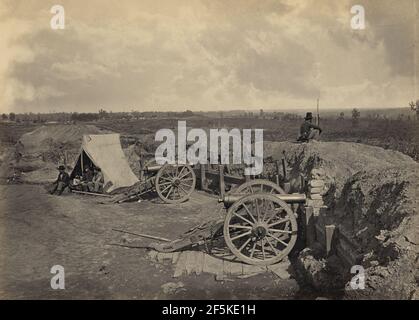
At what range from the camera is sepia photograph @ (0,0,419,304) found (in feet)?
20.4

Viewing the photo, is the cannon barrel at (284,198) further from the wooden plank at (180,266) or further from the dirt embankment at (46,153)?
the dirt embankment at (46,153)

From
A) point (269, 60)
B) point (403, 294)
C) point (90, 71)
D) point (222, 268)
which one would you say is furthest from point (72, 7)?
point (403, 294)

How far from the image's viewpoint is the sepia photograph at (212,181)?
20.4 feet

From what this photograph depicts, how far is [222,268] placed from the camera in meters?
7.17

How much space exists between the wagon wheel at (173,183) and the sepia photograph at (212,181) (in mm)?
74

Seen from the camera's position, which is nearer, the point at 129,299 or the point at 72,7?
the point at 129,299

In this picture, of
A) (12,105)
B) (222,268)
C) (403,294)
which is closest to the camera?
(403,294)

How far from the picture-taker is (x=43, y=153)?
19.8 m

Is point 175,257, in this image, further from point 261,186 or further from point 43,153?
point 43,153

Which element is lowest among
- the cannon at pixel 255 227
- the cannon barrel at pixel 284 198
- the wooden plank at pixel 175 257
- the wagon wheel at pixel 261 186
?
the wooden plank at pixel 175 257

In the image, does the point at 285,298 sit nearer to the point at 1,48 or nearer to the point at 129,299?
the point at 129,299

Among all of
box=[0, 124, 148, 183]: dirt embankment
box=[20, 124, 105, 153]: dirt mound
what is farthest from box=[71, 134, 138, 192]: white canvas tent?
box=[20, 124, 105, 153]: dirt mound

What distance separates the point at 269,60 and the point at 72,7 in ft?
23.7

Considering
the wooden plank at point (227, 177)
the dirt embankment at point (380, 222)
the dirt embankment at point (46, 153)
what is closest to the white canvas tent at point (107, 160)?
the dirt embankment at point (46, 153)
